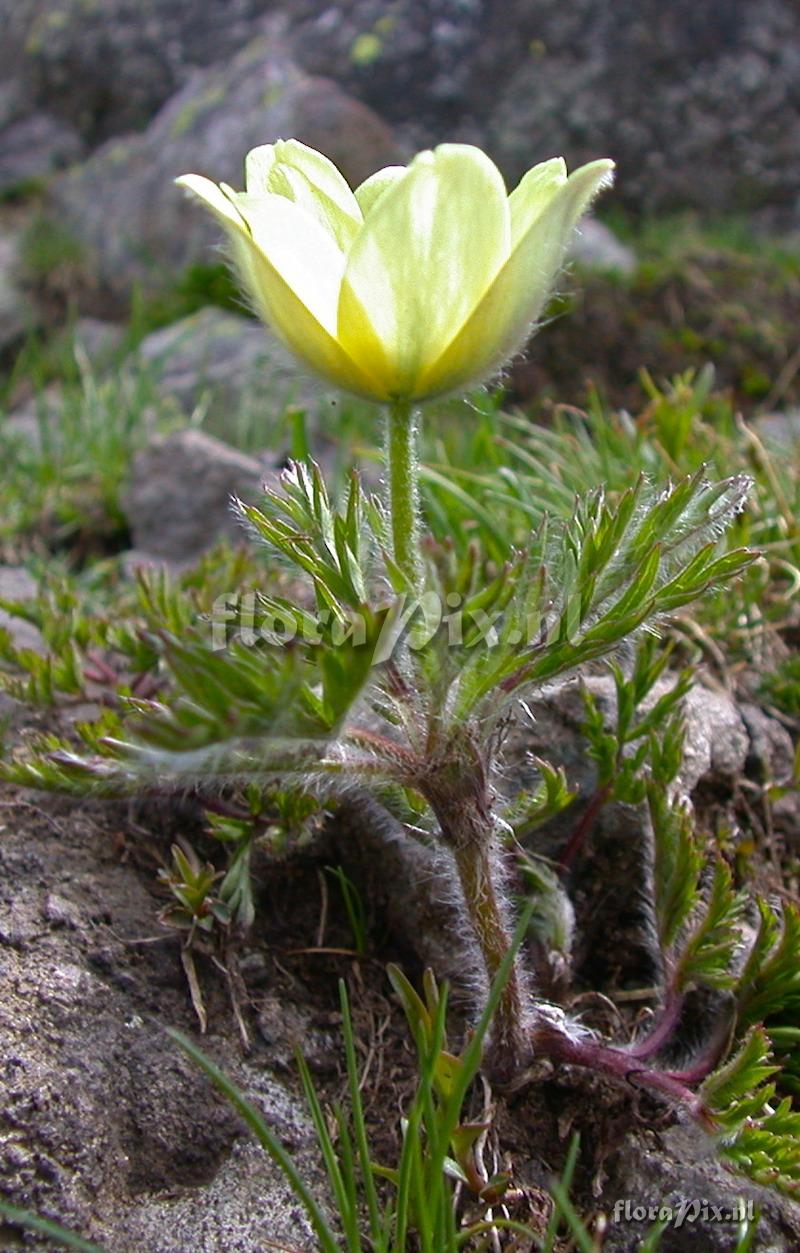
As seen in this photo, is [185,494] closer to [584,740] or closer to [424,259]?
[584,740]

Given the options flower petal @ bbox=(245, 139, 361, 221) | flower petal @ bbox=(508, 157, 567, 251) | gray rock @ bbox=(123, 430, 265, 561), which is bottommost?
gray rock @ bbox=(123, 430, 265, 561)

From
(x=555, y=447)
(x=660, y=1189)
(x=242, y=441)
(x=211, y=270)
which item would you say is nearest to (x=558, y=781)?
(x=660, y=1189)

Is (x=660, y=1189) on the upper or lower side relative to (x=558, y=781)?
lower

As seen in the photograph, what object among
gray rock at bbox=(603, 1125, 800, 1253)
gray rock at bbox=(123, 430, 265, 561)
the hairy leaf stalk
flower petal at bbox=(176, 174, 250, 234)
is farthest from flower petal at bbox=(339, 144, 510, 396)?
gray rock at bbox=(123, 430, 265, 561)

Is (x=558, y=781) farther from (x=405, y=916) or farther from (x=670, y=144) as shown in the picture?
(x=670, y=144)

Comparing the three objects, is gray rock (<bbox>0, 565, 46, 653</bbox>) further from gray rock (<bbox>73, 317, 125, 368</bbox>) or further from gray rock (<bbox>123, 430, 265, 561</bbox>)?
gray rock (<bbox>73, 317, 125, 368</bbox>)
